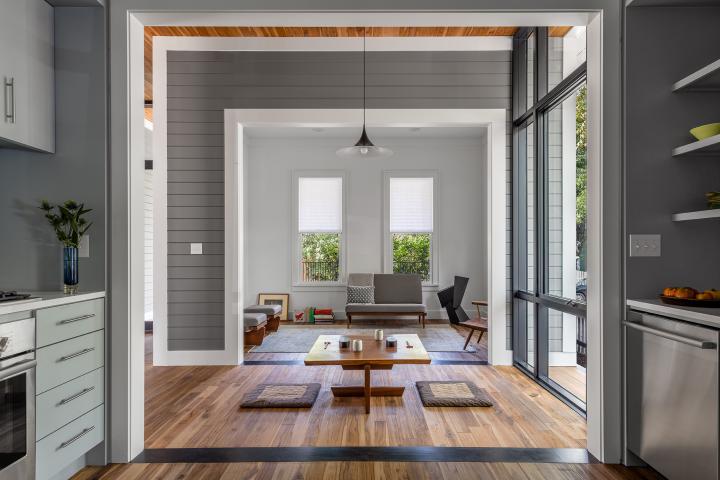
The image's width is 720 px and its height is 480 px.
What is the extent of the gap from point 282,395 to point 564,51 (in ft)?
11.7

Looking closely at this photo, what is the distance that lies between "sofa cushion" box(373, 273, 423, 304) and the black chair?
39 cm

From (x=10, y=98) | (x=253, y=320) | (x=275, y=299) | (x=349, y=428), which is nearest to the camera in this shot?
(x=10, y=98)

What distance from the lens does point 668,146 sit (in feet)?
8.15

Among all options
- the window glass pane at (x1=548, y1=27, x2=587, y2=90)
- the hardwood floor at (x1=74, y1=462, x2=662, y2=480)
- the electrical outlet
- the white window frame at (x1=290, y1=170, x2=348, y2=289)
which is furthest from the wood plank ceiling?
the hardwood floor at (x1=74, y1=462, x2=662, y2=480)

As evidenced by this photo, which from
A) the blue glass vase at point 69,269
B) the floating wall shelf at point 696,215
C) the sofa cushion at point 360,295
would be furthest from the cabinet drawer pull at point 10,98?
the sofa cushion at point 360,295

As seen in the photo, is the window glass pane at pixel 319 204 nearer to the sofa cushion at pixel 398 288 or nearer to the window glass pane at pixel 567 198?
the sofa cushion at pixel 398 288

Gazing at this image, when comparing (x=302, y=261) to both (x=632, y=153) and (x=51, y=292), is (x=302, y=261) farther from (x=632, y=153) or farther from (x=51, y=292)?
(x=632, y=153)

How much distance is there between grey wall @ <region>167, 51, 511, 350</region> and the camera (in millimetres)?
4676

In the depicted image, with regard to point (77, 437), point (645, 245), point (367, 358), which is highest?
point (645, 245)

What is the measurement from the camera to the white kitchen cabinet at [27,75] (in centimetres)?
215

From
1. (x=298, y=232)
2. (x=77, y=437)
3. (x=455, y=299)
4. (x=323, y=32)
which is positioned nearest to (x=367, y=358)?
(x=77, y=437)

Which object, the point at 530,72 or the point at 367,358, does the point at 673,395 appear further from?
the point at 530,72

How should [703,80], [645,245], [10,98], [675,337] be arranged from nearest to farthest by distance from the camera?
[675,337], [10,98], [703,80], [645,245]

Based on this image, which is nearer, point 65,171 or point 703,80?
point 703,80
